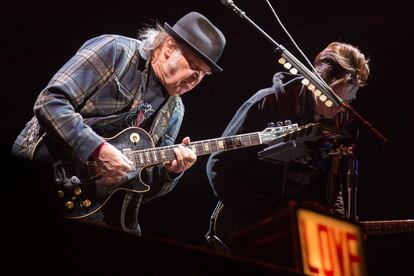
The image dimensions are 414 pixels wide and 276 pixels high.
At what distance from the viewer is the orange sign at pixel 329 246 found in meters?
1.91

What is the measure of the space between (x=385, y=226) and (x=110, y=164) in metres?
1.73

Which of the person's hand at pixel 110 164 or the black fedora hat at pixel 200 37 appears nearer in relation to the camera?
the person's hand at pixel 110 164

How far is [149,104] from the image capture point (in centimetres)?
327

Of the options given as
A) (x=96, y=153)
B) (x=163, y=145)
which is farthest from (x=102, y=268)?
(x=163, y=145)

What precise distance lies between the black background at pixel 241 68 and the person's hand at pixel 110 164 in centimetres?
79

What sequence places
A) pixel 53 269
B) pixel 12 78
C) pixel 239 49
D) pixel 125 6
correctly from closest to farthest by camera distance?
1. pixel 53 269
2. pixel 12 78
3. pixel 125 6
4. pixel 239 49

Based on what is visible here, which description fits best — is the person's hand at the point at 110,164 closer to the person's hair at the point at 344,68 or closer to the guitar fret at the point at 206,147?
the guitar fret at the point at 206,147

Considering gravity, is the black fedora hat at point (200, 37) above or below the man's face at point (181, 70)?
above

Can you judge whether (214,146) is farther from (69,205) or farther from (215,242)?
(69,205)

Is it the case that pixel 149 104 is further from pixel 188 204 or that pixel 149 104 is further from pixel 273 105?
pixel 188 204

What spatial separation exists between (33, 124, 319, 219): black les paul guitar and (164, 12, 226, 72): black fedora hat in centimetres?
47

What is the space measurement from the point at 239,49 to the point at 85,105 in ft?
5.06

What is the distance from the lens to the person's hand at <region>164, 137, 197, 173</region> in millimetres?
3293

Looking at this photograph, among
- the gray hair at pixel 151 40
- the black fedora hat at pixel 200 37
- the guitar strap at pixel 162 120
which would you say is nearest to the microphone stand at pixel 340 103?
the black fedora hat at pixel 200 37
